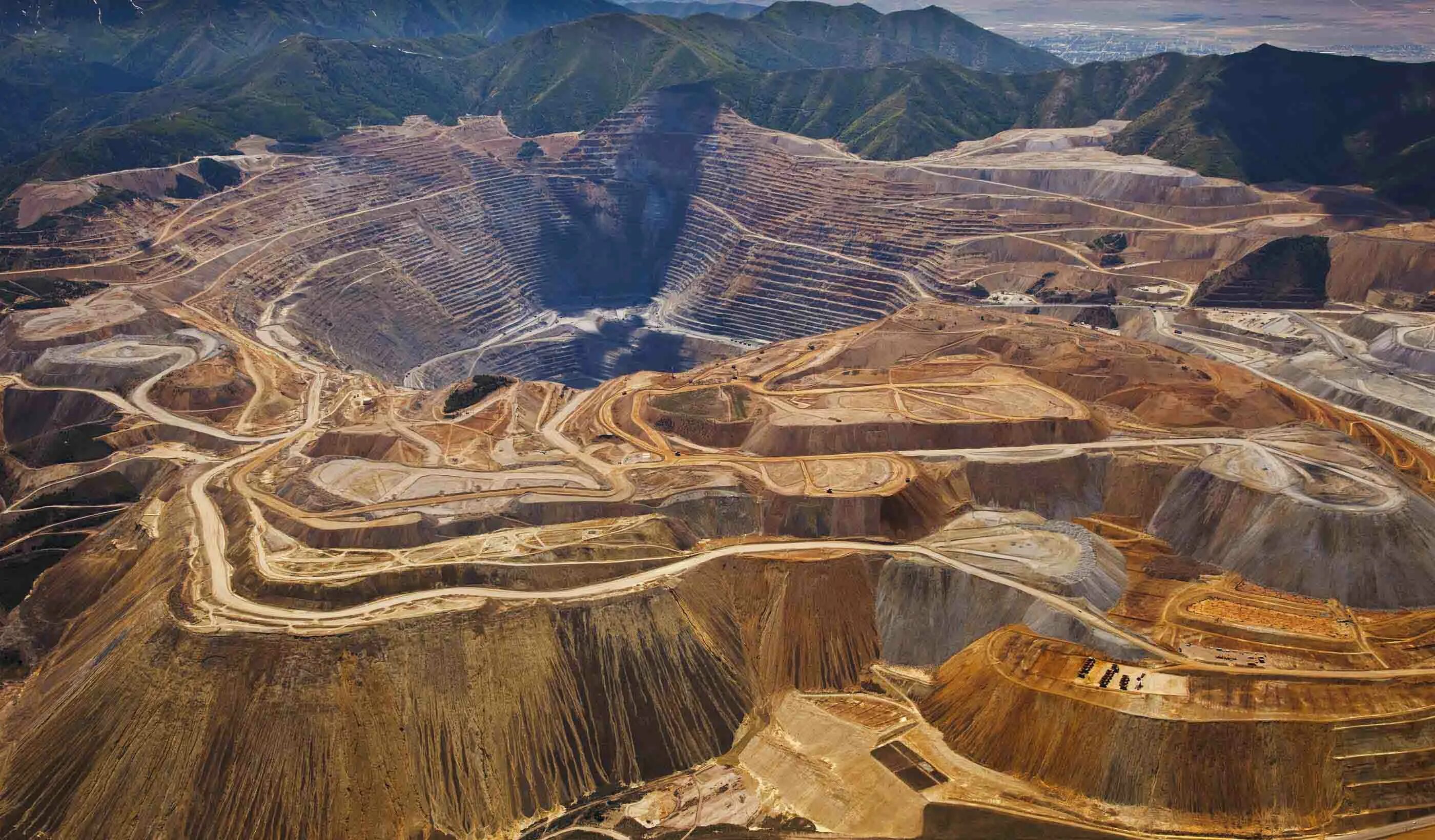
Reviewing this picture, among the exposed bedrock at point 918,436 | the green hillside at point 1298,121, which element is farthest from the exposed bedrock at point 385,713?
the green hillside at point 1298,121

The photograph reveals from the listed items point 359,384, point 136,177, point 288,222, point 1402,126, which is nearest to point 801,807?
point 359,384

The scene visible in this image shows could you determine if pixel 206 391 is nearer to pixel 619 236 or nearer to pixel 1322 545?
pixel 1322 545

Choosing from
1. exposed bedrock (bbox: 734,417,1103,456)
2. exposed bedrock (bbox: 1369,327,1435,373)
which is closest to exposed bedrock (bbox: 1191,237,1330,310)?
exposed bedrock (bbox: 1369,327,1435,373)

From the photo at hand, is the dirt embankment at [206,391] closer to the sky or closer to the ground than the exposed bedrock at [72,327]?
closer to the ground

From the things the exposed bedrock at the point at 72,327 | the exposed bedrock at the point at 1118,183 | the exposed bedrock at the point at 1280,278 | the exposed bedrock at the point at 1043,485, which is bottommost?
the exposed bedrock at the point at 1043,485

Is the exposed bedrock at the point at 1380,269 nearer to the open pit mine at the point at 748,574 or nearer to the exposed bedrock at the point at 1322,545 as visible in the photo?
the open pit mine at the point at 748,574

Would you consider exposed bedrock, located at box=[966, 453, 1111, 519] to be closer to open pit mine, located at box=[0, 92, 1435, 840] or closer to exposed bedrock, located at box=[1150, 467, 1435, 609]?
open pit mine, located at box=[0, 92, 1435, 840]
